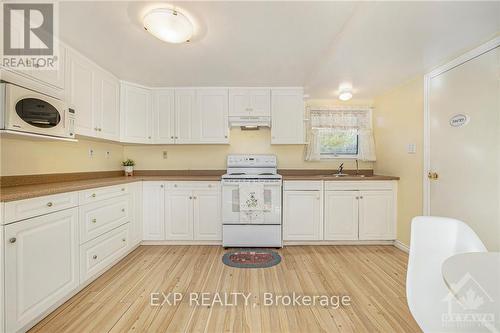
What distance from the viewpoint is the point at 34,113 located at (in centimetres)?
164

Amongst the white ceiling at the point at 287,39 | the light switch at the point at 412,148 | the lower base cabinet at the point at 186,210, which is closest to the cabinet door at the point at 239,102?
the white ceiling at the point at 287,39

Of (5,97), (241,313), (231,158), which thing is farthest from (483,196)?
(5,97)

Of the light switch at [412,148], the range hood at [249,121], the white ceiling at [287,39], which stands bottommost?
the light switch at [412,148]

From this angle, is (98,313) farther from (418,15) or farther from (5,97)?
(418,15)

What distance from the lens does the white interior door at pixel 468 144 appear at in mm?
1797

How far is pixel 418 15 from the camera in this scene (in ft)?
5.17

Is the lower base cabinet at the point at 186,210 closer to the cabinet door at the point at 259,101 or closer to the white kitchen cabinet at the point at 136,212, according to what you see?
the white kitchen cabinet at the point at 136,212

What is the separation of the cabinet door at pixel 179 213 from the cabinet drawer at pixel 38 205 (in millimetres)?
1194

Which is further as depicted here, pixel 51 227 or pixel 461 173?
pixel 461 173

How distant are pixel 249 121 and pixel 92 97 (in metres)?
1.92

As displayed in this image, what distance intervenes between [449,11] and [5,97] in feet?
10.2

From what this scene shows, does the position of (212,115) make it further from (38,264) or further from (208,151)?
(38,264)

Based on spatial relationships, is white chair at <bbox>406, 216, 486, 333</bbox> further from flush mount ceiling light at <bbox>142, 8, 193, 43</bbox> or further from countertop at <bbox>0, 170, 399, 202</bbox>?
flush mount ceiling light at <bbox>142, 8, 193, 43</bbox>

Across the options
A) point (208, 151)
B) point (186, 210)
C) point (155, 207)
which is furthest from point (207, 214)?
point (208, 151)
